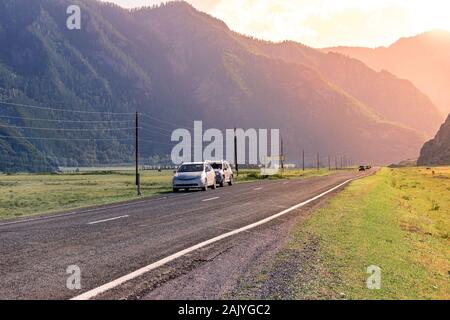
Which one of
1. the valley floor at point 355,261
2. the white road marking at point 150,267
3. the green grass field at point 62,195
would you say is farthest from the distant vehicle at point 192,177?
the white road marking at point 150,267

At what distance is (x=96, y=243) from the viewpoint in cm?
1043

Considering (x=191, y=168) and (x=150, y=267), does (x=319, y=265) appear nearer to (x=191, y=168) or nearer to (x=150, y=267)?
(x=150, y=267)

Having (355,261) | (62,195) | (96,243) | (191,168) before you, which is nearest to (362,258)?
(355,261)

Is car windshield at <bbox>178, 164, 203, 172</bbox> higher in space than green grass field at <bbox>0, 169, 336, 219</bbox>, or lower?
higher

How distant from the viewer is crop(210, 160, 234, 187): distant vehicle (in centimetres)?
3894

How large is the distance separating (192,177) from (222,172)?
7.73m

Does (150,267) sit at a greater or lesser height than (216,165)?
lesser

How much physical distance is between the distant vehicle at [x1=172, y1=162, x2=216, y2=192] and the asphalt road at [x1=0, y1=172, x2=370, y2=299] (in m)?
13.8

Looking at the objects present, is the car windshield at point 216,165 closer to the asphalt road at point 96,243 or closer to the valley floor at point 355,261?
the asphalt road at point 96,243

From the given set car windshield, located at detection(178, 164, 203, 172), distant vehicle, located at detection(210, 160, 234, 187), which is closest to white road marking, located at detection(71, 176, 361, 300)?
car windshield, located at detection(178, 164, 203, 172)

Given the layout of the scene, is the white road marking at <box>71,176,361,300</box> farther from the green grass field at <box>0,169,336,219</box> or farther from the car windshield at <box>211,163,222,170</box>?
the car windshield at <box>211,163,222,170</box>

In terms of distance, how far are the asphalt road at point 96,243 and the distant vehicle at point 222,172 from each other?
2084 cm

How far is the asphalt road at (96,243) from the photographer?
7.13m
